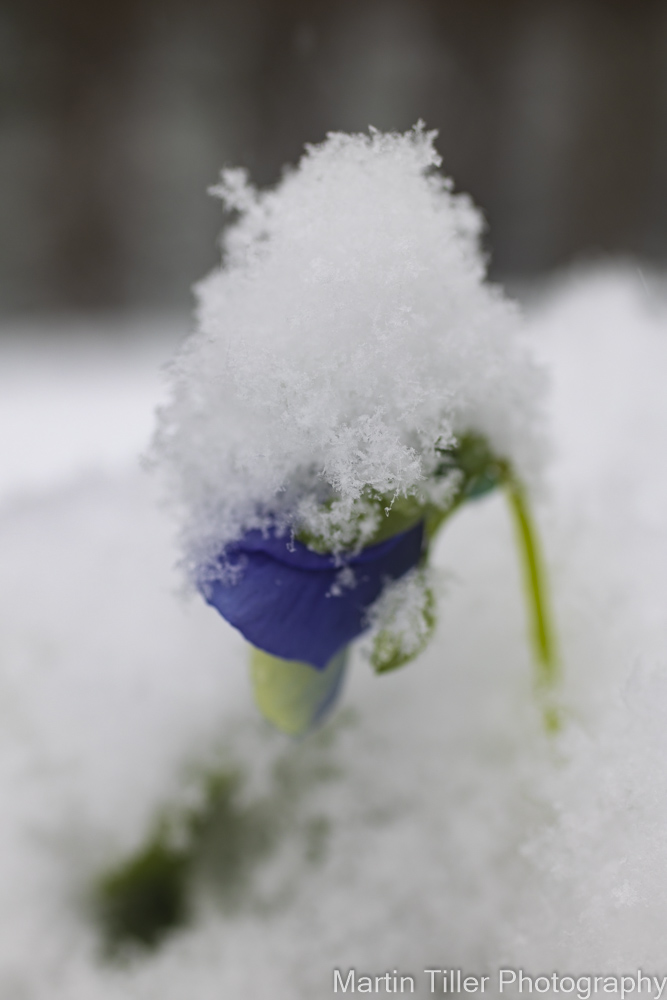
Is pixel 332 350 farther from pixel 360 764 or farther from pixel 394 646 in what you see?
pixel 360 764

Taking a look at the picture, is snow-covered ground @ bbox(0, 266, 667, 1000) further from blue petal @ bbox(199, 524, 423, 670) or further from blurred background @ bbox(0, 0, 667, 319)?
blurred background @ bbox(0, 0, 667, 319)

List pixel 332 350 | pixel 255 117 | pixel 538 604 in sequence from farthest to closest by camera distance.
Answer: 1. pixel 255 117
2. pixel 538 604
3. pixel 332 350

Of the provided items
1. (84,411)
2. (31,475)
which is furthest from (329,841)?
(84,411)

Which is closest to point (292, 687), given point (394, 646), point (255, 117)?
point (394, 646)

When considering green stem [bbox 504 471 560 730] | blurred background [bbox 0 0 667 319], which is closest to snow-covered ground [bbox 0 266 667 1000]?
green stem [bbox 504 471 560 730]

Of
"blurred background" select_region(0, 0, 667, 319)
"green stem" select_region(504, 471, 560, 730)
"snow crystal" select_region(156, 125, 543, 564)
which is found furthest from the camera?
"blurred background" select_region(0, 0, 667, 319)

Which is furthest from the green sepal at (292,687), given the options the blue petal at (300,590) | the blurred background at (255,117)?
the blurred background at (255,117)

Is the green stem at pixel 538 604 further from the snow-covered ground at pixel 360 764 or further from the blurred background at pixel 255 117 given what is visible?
the blurred background at pixel 255 117
